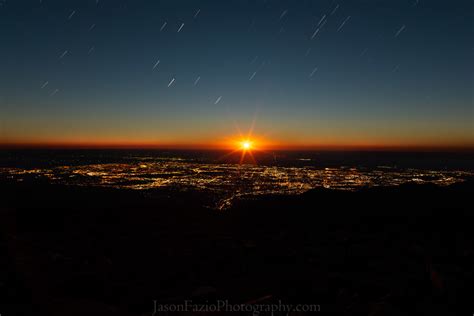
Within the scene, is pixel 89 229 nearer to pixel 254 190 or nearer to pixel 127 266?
pixel 127 266

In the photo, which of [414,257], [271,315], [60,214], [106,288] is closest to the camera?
[271,315]

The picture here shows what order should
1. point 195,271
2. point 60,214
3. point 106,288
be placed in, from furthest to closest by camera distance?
point 60,214, point 195,271, point 106,288

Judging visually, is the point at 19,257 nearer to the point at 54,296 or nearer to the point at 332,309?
the point at 54,296

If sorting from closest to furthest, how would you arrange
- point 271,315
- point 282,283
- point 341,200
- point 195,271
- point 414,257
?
1. point 271,315
2. point 282,283
3. point 195,271
4. point 414,257
5. point 341,200

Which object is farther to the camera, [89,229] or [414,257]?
[89,229]

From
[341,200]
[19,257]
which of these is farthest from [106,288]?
Result: [341,200]

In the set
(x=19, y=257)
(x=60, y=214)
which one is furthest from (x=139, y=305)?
(x=60, y=214)
